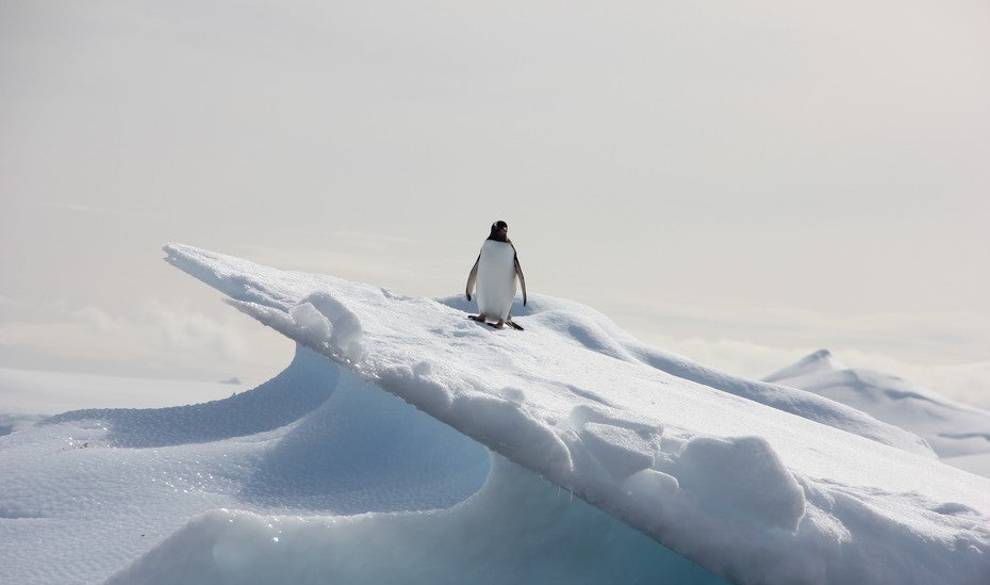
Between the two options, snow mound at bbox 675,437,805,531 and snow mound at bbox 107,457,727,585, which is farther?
snow mound at bbox 107,457,727,585

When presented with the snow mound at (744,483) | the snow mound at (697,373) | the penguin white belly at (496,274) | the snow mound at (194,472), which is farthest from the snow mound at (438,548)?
the snow mound at (697,373)

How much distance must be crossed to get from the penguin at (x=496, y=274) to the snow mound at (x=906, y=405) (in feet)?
45.7

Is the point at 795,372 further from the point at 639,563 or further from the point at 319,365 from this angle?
the point at 639,563

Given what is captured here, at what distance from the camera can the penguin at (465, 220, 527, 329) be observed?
27.1 ft

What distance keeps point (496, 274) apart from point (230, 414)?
10.8 ft

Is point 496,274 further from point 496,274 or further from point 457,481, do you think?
point 457,481

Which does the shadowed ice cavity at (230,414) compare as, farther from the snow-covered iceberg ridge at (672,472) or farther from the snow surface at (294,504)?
the snow-covered iceberg ridge at (672,472)

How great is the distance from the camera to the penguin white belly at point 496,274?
8258mm

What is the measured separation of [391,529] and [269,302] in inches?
65.3

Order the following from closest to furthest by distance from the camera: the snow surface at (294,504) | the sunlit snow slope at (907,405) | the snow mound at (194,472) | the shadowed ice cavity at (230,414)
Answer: the snow surface at (294,504) < the snow mound at (194,472) < the shadowed ice cavity at (230,414) < the sunlit snow slope at (907,405)

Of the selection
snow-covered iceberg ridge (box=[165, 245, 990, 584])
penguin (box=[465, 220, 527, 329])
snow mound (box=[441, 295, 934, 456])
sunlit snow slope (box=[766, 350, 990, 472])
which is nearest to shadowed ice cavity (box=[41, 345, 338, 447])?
penguin (box=[465, 220, 527, 329])

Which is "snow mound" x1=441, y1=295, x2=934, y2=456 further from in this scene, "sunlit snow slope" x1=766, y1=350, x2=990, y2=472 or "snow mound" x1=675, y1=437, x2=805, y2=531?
"snow mound" x1=675, y1=437, x2=805, y2=531

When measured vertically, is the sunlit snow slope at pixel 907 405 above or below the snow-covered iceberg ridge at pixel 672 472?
below

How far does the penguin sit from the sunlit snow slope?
13.9 m
